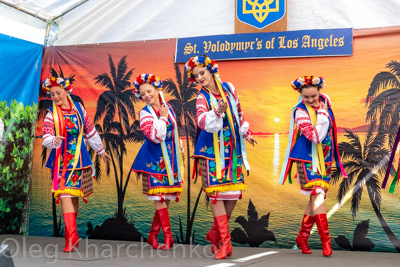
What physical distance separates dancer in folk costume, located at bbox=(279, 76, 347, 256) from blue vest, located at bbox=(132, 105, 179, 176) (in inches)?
36.5

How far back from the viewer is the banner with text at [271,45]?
16.0 ft

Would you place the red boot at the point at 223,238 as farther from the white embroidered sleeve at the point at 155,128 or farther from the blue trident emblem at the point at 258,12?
the blue trident emblem at the point at 258,12

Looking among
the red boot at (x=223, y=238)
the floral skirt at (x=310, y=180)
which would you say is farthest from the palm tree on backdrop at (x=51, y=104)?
the floral skirt at (x=310, y=180)

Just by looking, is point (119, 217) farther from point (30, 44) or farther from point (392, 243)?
point (392, 243)

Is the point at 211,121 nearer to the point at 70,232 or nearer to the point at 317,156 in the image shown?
the point at 317,156

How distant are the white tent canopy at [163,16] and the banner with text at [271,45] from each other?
0.07m

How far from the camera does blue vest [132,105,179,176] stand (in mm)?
4523

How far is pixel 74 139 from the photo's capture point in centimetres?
448

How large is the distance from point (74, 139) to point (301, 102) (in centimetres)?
183

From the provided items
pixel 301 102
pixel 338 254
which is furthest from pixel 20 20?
pixel 338 254

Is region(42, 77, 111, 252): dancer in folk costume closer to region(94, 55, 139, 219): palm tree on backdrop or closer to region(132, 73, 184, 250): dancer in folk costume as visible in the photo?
region(132, 73, 184, 250): dancer in folk costume

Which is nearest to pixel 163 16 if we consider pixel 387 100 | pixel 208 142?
pixel 208 142

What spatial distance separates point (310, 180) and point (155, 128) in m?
1.25

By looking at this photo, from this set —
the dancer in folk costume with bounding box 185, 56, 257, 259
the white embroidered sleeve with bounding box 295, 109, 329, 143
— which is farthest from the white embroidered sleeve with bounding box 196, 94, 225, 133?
the white embroidered sleeve with bounding box 295, 109, 329, 143
